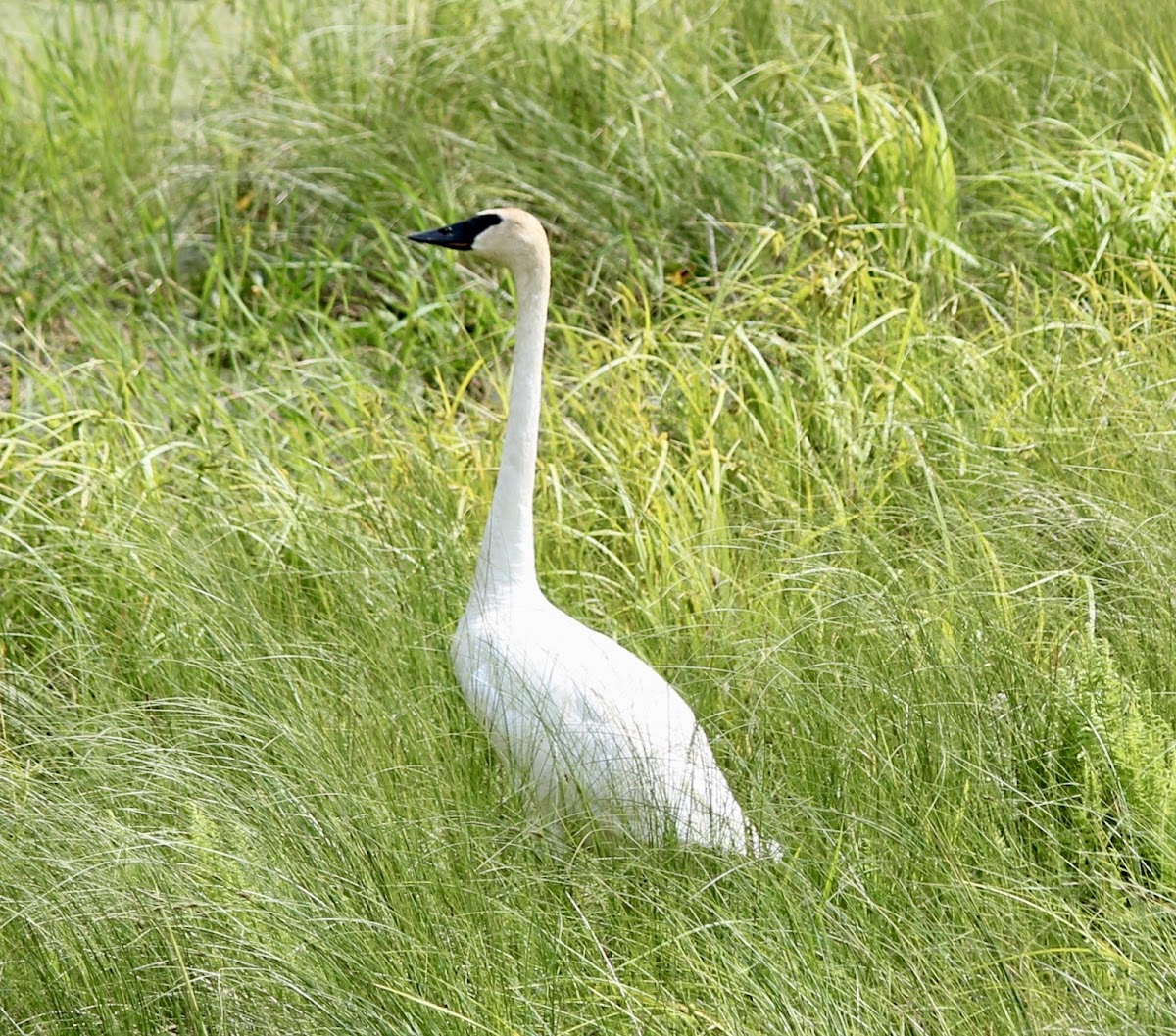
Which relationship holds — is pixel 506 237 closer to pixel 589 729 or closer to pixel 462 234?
pixel 462 234

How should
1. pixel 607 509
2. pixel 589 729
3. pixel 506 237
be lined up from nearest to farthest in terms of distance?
1. pixel 589 729
2. pixel 506 237
3. pixel 607 509

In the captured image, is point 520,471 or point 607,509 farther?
point 607,509

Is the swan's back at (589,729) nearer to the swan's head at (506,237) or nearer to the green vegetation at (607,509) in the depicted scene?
the green vegetation at (607,509)

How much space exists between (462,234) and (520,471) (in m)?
0.49

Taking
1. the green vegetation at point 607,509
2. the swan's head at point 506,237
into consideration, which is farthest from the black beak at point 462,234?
the green vegetation at point 607,509

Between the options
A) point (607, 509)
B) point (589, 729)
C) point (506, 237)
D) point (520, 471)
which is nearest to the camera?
point (589, 729)

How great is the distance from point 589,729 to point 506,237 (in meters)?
0.93

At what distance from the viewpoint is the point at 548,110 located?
5.42m

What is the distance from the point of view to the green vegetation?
2225 mm


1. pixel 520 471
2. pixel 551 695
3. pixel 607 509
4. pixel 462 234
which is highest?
pixel 462 234

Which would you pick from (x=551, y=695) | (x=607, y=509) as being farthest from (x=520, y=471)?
(x=607, y=509)

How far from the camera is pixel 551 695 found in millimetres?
2826

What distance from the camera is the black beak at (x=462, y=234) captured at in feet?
10.5

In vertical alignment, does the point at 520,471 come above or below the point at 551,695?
above
